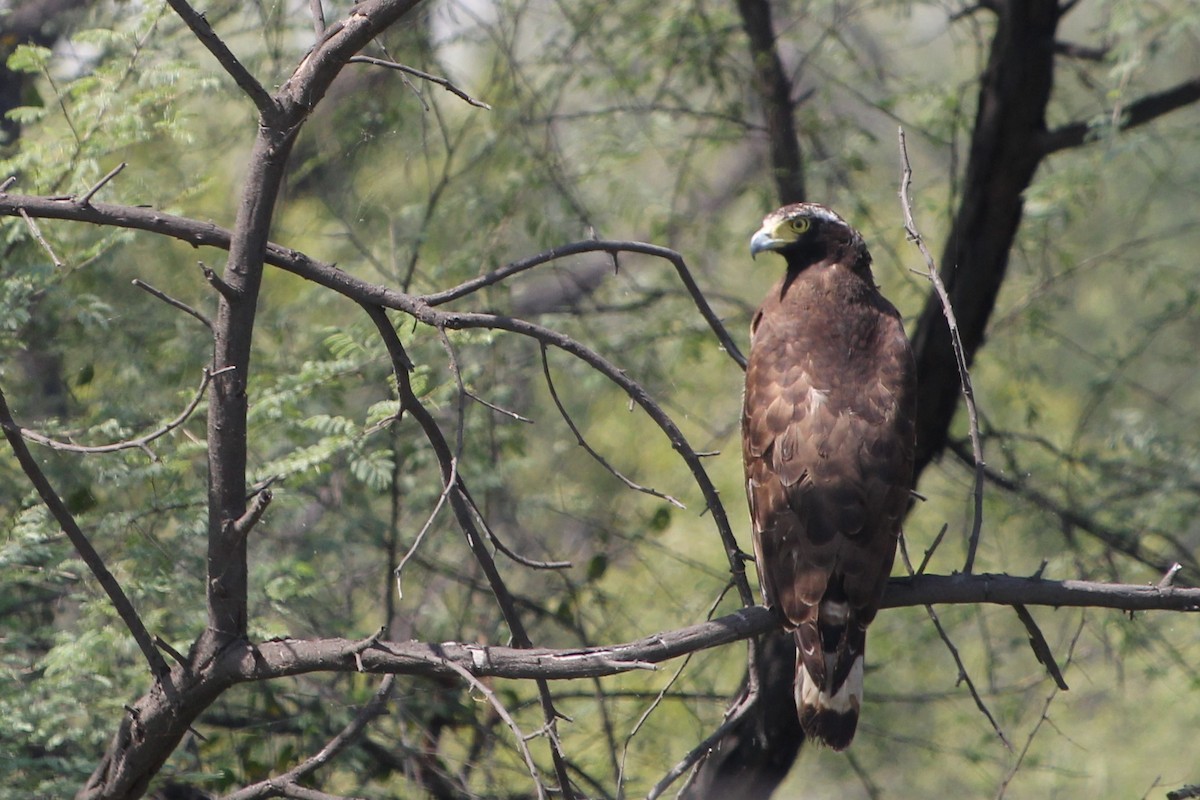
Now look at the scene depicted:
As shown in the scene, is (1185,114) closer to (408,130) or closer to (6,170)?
(408,130)

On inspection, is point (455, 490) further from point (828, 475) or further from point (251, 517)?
point (828, 475)

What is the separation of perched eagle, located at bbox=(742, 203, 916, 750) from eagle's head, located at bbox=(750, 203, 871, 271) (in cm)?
28

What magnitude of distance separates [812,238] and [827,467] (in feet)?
3.55

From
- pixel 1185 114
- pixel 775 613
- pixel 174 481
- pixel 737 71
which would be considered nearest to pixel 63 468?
pixel 174 481

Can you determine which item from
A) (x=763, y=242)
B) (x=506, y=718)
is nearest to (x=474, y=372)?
(x=763, y=242)

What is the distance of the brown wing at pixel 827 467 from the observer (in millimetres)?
3451

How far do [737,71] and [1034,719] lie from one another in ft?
13.5

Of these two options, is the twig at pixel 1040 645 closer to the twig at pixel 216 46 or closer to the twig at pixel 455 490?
the twig at pixel 455 490

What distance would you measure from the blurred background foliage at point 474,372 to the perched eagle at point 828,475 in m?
0.40

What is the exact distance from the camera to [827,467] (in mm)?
3564

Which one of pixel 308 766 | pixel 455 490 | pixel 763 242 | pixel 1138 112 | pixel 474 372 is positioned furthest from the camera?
pixel 1138 112

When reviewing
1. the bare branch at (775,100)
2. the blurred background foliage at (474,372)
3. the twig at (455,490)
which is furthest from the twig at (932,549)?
the bare branch at (775,100)

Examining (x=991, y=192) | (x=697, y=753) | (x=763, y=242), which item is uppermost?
(x=991, y=192)

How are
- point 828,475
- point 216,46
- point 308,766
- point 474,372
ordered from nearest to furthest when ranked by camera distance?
1. point 216,46
2. point 308,766
3. point 828,475
4. point 474,372
